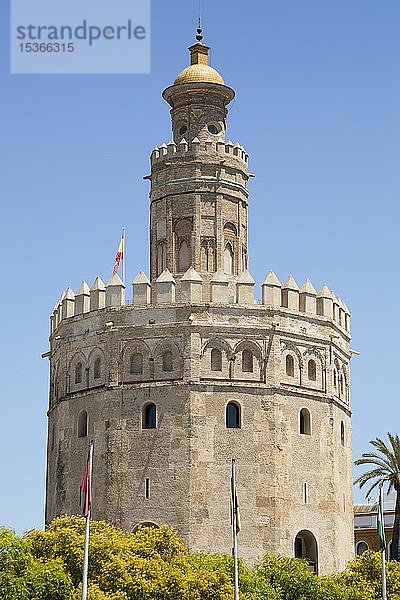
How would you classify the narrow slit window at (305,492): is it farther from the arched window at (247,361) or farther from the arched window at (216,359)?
the arched window at (216,359)

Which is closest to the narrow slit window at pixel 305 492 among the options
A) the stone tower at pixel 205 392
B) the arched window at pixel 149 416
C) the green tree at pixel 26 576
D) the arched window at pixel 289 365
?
the stone tower at pixel 205 392

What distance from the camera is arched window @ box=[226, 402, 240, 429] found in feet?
168

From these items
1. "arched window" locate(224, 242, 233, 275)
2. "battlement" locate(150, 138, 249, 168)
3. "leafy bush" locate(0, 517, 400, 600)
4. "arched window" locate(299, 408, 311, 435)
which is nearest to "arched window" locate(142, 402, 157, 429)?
"arched window" locate(299, 408, 311, 435)

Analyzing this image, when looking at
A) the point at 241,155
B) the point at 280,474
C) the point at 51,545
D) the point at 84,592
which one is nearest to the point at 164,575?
the point at 51,545

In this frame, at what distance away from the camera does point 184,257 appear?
55688mm

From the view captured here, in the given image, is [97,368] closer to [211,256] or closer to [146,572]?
[211,256]

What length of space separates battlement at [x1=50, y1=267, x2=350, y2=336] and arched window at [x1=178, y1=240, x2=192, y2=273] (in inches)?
58.7

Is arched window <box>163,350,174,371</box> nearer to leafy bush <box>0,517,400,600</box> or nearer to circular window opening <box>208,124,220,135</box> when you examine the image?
leafy bush <box>0,517,400,600</box>

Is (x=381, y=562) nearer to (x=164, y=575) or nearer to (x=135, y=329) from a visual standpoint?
(x=164, y=575)

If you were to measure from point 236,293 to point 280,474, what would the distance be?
26.5 feet

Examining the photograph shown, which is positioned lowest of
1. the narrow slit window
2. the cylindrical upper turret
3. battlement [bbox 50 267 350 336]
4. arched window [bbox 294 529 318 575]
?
arched window [bbox 294 529 318 575]

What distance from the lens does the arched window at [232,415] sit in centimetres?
5128

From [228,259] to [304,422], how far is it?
8.51m

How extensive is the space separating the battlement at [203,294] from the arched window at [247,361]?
6.79ft
